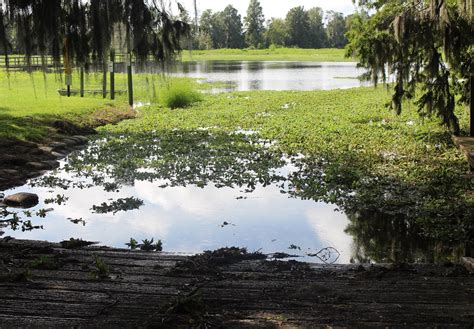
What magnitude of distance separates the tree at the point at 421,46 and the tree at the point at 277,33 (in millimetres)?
96272

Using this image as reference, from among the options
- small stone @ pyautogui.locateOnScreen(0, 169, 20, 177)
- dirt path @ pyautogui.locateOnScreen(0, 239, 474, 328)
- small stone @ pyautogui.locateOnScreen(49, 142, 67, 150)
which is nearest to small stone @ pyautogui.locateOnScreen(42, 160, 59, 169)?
small stone @ pyautogui.locateOnScreen(0, 169, 20, 177)

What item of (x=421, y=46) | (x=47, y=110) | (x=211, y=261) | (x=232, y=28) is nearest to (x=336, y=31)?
(x=232, y=28)

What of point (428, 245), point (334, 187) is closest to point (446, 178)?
point (334, 187)

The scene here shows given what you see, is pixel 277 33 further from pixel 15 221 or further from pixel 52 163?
pixel 15 221

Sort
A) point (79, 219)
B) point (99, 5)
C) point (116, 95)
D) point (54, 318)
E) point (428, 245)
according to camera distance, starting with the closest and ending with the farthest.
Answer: point (54, 318)
point (99, 5)
point (428, 245)
point (79, 219)
point (116, 95)

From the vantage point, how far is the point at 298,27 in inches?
4333

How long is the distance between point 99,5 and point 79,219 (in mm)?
4383

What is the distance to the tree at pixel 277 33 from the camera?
110 m

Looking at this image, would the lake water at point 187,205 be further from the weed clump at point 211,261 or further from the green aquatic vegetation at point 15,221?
the weed clump at point 211,261

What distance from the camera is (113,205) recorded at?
1012 cm

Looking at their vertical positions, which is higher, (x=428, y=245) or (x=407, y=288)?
(x=407, y=288)

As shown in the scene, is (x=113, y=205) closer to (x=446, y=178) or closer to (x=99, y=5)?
(x=99, y=5)

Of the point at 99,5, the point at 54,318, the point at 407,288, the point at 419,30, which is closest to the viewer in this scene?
the point at 54,318

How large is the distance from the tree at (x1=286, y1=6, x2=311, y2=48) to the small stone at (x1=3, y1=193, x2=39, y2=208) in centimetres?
10295
